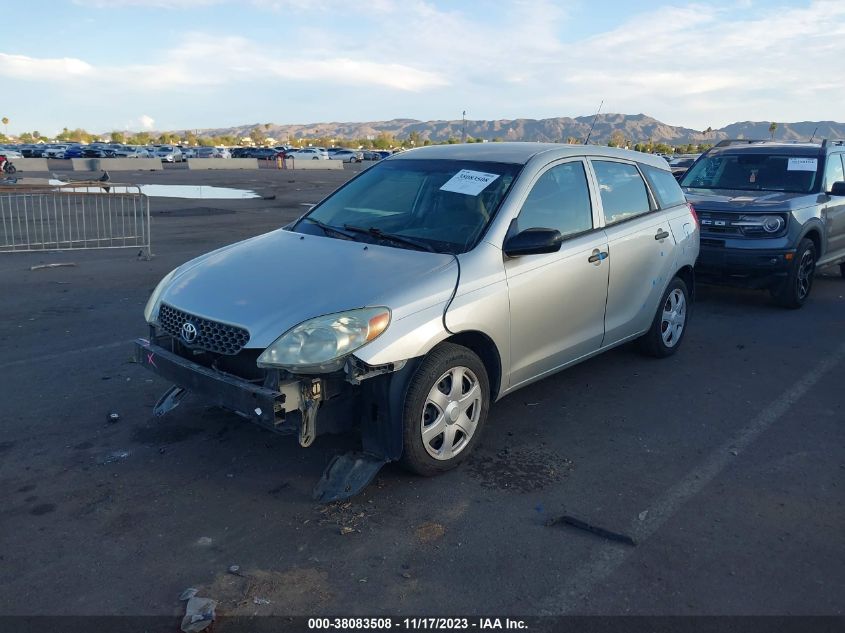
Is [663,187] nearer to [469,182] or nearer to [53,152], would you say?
[469,182]

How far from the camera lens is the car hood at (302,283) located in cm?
383

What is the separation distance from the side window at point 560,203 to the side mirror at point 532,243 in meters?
0.18

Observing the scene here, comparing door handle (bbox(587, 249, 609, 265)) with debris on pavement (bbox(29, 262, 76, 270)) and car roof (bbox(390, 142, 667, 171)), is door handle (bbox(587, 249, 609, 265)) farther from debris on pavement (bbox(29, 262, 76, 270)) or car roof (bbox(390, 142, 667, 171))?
debris on pavement (bbox(29, 262, 76, 270))

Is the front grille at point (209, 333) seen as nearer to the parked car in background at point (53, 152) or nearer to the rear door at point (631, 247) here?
the rear door at point (631, 247)

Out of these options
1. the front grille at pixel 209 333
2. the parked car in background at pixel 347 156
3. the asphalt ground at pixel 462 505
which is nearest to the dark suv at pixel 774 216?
the asphalt ground at pixel 462 505

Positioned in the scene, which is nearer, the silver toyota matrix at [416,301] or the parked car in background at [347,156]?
the silver toyota matrix at [416,301]

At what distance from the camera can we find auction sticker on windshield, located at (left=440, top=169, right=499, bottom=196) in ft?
15.9

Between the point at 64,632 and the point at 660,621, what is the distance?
2.45 m

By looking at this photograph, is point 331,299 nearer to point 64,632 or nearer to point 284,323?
point 284,323

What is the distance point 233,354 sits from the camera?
12.6 feet

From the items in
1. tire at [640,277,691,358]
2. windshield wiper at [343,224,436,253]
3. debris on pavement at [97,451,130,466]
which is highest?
windshield wiper at [343,224,436,253]

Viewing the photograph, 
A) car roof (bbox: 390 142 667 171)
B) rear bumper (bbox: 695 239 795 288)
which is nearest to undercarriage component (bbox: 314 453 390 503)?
car roof (bbox: 390 142 667 171)

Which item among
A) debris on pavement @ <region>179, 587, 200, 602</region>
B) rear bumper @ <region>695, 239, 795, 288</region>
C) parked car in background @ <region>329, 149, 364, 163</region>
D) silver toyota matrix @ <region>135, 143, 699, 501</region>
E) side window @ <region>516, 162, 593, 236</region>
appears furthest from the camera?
parked car in background @ <region>329, 149, 364, 163</region>

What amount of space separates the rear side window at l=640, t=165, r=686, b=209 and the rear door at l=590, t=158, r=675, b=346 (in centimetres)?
12
